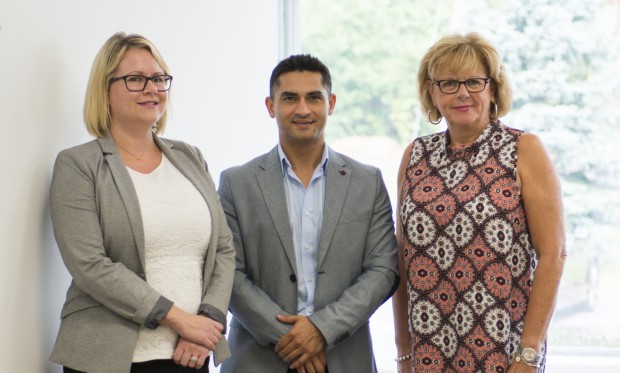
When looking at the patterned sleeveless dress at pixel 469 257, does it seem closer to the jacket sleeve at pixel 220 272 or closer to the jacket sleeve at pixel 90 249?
the jacket sleeve at pixel 220 272

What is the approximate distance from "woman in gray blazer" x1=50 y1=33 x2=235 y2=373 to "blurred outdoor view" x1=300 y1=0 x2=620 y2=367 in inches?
106

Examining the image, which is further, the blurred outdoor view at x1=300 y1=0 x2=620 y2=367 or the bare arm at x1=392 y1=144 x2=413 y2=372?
the blurred outdoor view at x1=300 y1=0 x2=620 y2=367

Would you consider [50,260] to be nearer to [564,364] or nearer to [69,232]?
[69,232]

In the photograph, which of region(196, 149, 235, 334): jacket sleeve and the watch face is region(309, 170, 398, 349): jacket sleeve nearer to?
region(196, 149, 235, 334): jacket sleeve

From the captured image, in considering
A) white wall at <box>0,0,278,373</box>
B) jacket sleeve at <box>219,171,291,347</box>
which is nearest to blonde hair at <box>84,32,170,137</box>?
white wall at <box>0,0,278,373</box>

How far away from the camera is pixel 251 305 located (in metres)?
2.72

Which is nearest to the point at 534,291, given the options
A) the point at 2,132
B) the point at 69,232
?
the point at 69,232

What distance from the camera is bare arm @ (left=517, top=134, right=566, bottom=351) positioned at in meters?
2.55

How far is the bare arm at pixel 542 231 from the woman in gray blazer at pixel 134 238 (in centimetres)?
96

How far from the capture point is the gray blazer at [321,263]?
2723 millimetres

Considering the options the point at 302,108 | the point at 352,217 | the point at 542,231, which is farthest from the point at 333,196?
the point at 542,231

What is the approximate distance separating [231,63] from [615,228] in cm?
254

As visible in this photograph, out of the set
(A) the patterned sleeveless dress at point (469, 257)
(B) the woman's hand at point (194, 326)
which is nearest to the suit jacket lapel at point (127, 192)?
(B) the woman's hand at point (194, 326)

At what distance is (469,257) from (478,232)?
0.28 feet
